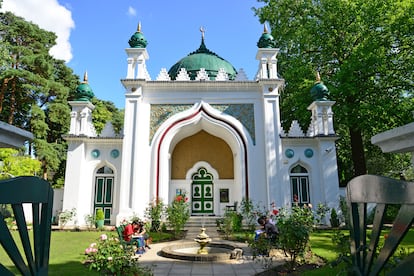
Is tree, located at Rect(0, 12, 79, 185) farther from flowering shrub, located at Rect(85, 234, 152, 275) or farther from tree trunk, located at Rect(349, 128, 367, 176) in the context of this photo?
tree trunk, located at Rect(349, 128, 367, 176)

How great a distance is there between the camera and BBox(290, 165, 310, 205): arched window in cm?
1337

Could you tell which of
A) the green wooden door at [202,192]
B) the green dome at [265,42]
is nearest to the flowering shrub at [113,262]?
the green wooden door at [202,192]

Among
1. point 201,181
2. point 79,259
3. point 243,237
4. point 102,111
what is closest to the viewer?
point 79,259

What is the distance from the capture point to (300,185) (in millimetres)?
13477

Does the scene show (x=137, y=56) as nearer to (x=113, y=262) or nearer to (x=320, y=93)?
(x=320, y=93)

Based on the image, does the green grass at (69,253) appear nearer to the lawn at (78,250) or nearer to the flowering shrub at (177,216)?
the lawn at (78,250)

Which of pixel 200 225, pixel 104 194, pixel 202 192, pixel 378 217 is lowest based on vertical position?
pixel 200 225

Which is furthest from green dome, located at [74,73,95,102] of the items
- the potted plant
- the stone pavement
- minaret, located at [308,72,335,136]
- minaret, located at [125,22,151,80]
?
minaret, located at [308,72,335,136]

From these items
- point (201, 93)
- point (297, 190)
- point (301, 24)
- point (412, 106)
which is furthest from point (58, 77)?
point (412, 106)

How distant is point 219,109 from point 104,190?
614 cm

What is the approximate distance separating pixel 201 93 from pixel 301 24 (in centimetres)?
742

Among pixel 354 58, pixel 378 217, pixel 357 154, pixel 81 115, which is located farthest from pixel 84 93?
pixel 378 217

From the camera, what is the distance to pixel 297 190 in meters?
13.5

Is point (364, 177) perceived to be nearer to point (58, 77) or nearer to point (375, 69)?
point (375, 69)
